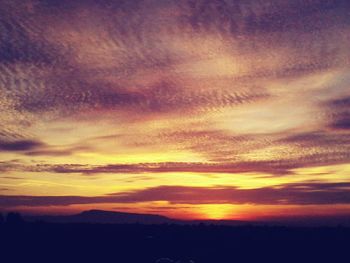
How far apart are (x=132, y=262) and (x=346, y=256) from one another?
109 feet

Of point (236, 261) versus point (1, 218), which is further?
point (1, 218)

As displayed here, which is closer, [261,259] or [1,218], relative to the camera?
[261,259]

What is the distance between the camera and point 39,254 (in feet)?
184

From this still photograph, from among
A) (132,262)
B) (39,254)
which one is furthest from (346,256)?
(39,254)

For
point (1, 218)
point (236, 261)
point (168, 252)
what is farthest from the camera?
point (1, 218)

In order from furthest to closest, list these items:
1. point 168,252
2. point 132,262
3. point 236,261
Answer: point 168,252 → point 236,261 → point 132,262

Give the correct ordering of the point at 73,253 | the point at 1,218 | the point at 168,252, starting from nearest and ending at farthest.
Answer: the point at 73,253, the point at 168,252, the point at 1,218

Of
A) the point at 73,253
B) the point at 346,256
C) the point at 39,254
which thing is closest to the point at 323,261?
the point at 346,256

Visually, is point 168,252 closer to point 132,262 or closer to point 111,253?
point 111,253

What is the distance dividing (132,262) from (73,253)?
13415 mm

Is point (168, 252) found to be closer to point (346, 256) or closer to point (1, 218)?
point (346, 256)

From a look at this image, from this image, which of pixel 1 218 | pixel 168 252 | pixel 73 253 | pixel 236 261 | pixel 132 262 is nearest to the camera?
pixel 132 262

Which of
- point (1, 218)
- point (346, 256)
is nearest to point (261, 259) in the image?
point (346, 256)

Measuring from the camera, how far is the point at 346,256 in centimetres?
6191
